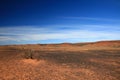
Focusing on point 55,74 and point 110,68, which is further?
point 110,68

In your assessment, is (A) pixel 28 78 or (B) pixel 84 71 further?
(B) pixel 84 71

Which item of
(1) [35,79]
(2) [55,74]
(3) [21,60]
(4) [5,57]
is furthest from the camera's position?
(4) [5,57]

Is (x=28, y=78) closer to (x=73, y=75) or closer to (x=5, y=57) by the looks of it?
(x=73, y=75)

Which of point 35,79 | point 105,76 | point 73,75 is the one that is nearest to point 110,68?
point 105,76

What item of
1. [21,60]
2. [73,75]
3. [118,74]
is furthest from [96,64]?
[21,60]

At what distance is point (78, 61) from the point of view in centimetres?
1656

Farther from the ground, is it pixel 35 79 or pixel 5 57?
pixel 5 57

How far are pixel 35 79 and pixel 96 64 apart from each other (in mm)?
5690

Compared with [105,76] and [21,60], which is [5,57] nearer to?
[21,60]

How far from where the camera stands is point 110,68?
1549 cm

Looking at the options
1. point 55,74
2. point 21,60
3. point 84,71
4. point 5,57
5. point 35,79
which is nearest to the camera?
point 35,79

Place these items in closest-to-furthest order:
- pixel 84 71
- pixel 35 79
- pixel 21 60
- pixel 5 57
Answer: pixel 35 79 < pixel 84 71 < pixel 21 60 < pixel 5 57

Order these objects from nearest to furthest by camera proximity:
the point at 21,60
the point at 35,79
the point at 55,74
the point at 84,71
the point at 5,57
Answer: the point at 35,79 < the point at 55,74 < the point at 84,71 < the point at 21,60 < the point at 5,57

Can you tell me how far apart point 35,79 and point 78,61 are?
5180 millimetres
